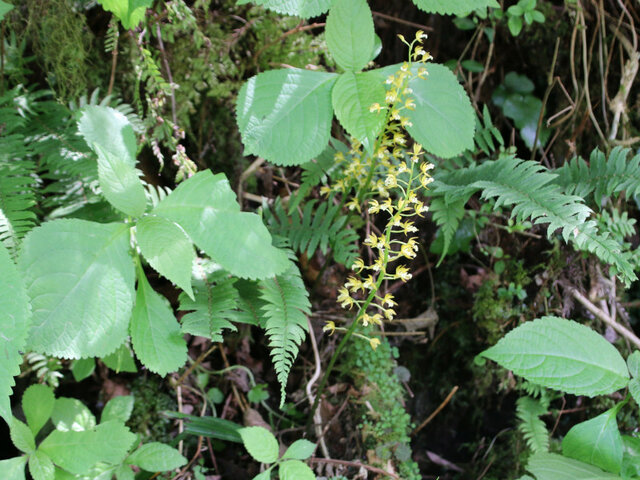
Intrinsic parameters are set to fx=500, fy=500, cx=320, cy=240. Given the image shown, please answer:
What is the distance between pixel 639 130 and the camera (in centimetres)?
286

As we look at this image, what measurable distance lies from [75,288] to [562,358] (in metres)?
1.59

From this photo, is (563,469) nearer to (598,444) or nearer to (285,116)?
(598,444)

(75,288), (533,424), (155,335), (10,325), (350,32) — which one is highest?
(350,32)

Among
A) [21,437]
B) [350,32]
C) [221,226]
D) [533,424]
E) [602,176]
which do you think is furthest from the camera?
[533,424]

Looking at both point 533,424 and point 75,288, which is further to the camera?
point 533,424

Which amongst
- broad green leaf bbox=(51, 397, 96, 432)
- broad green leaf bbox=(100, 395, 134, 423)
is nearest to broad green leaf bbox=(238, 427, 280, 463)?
broad green leaf bbox=(100, 395, 134, 423)

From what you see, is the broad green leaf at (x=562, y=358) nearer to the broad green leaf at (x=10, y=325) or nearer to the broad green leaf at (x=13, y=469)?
the broad green leaf at (x=10, y=325)

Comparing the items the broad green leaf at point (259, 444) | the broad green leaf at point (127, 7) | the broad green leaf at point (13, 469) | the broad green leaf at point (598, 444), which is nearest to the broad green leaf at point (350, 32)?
the broad green leaf at point (127, 7)

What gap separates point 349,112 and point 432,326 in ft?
5.01

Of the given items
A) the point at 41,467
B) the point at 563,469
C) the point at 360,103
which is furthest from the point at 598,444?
the point at 41,467

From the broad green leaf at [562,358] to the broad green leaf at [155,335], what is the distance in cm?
104

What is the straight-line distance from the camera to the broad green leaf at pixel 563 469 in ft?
5.63

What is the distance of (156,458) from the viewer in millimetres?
1831

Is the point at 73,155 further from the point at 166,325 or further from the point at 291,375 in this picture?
the point at 291,375
